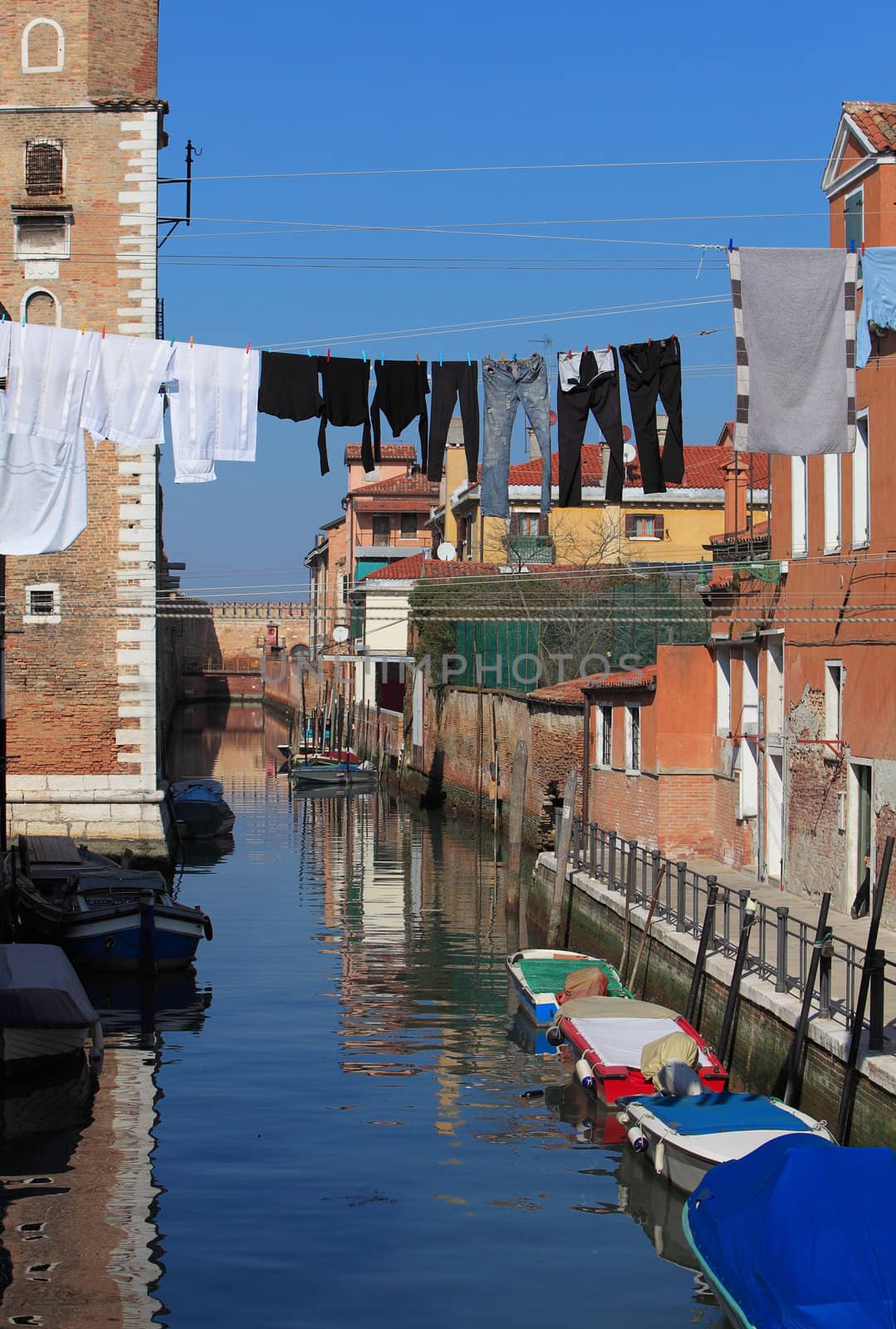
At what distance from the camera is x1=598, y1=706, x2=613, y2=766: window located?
25828mm

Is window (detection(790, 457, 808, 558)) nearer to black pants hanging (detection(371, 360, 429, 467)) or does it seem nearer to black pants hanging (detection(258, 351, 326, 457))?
black pants hanging (detection(371, 360, 429, 467))

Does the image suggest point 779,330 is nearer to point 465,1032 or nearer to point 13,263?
point 465,1032

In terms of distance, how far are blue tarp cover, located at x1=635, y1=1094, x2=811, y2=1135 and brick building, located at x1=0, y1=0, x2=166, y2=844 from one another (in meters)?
15.3

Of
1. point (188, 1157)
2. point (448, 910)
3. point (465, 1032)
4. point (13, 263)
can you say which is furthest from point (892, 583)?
point (13, 263)

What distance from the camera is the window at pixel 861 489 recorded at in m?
16.6

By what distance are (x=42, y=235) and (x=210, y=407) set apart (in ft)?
40.6

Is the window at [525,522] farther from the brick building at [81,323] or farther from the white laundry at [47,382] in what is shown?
the white laundry at [47,382]

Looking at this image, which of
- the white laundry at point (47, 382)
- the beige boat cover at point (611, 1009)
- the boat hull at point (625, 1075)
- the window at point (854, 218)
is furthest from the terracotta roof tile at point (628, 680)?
the white laundry at point (47, 382)

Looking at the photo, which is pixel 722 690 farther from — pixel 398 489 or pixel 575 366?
pixel 398 489

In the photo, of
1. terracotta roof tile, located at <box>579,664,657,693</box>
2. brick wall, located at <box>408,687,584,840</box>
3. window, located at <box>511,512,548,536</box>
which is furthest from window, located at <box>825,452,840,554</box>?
window, located at <box>511,512,548,536</box>

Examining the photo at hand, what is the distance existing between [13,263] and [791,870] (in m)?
15.6

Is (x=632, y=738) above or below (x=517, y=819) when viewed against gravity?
above

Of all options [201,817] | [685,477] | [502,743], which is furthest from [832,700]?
[685,477]

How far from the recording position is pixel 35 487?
Answer: 15.7 meters
